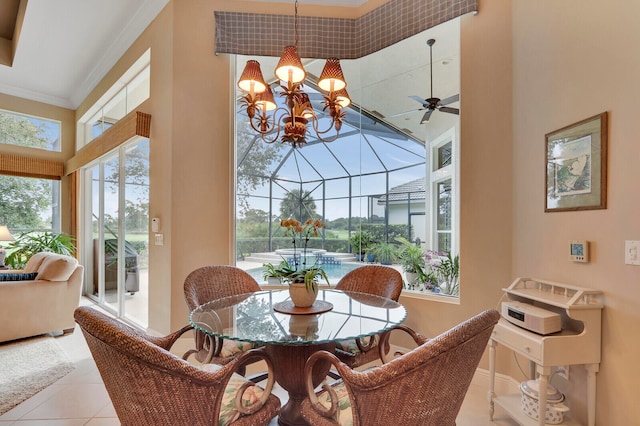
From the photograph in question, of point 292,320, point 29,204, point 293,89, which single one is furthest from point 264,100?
point 29,204

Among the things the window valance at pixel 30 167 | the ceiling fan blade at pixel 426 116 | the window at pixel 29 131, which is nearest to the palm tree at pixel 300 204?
the ceiling fan blade at pixel 426 116

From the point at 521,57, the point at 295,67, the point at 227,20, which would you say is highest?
the point at 227,20

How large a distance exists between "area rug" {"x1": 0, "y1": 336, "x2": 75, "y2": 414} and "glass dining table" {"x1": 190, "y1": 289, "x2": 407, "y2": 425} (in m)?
1.63

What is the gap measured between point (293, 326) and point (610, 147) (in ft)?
6.28

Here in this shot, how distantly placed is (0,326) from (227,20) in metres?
3.79

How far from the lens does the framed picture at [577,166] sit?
1.70 metres

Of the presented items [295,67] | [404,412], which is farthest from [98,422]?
[295,67]

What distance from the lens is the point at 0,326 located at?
3.13 meters

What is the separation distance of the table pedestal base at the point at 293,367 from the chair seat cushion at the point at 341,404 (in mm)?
236

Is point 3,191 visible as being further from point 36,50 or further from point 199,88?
point 199,88

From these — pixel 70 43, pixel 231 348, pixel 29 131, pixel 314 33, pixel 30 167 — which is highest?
pixel 70 43

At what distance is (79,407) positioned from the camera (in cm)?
215

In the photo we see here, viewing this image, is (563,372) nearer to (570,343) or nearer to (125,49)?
(570,343)

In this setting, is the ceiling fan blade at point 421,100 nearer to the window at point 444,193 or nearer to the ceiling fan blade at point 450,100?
the ceiling fan blade at point 450,100
